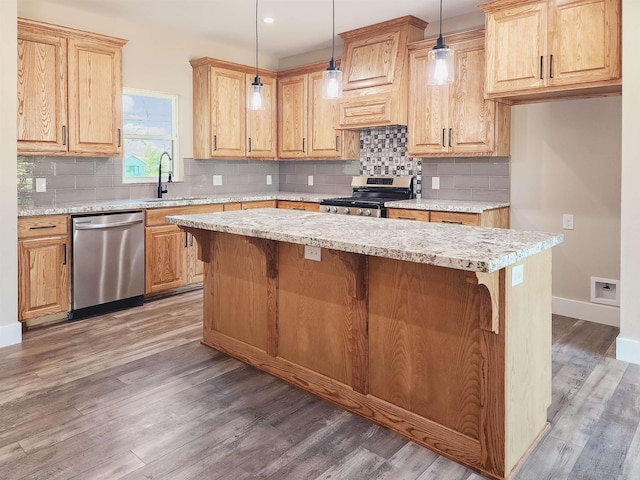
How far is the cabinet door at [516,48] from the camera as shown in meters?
3.63

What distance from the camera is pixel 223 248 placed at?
327 cm

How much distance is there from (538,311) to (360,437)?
0.98 m

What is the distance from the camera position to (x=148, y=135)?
5.12m

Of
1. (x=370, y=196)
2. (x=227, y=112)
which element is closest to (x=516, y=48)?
(x=370, y=196)

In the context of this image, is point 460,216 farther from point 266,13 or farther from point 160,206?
point 160,206

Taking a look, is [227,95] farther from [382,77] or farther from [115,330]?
[115,330]

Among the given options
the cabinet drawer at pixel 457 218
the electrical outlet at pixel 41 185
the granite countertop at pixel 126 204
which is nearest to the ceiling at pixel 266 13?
the electrical outlet at pixel 41 185

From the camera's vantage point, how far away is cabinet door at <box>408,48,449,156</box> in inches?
177

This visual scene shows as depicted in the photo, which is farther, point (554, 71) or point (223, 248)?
point (554, 71)

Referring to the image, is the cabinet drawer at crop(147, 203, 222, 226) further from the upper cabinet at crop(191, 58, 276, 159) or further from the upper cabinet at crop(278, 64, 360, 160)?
the upper cabinet at crop(278, 64, 360, 160)

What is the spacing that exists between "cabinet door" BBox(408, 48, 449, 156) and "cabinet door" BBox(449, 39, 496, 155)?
9cm

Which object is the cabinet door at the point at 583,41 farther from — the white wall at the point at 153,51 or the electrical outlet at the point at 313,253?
the white wall at the point at 153,51

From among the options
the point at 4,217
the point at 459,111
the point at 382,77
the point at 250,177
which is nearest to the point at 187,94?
the point at 250,177

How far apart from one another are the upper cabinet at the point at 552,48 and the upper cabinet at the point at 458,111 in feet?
1.00
